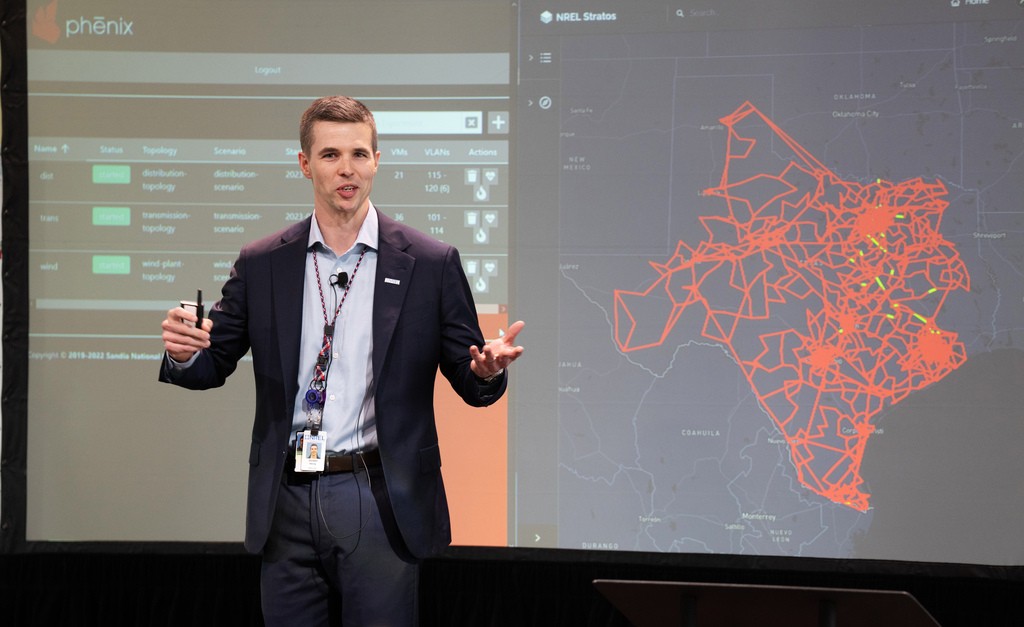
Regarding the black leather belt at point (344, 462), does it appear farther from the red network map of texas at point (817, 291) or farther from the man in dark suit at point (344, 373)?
→ the red network map of texas at point (817, 291)

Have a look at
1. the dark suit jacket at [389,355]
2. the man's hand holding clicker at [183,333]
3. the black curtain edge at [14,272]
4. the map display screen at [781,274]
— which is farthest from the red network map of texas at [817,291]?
the black curtain edge at [14,272]

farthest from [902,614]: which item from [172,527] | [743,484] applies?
[172,527]

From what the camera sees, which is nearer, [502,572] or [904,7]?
[904,7]

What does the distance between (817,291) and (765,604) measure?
194 cm

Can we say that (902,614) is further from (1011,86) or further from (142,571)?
(142,571)

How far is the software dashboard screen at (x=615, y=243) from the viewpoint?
345 cm

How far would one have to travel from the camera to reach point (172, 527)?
3715 millimetres

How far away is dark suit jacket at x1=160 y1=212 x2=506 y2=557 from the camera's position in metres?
2.08

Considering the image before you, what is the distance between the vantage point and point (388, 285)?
2139 mm

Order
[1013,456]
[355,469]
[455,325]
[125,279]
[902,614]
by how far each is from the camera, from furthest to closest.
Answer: [125,279] → [1013,456] → [455,325] → [355,469] → [902,614]

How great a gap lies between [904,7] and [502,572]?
2.59 m

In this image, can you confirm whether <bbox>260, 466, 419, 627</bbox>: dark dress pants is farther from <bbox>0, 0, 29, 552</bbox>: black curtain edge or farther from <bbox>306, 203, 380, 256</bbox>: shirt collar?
<bbox>0, 0, 29, 552</bbox>: black curtain edge

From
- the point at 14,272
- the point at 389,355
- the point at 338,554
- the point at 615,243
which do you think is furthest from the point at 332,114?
the point at 14,272

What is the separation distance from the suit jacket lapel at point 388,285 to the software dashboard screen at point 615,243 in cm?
144
